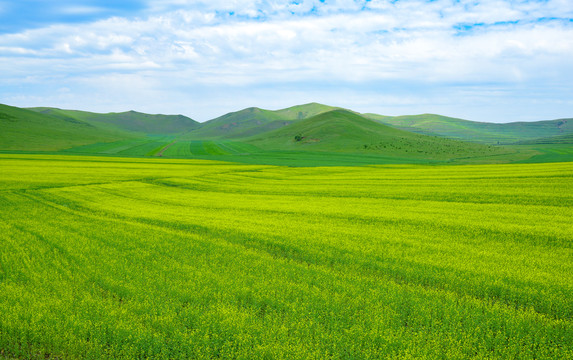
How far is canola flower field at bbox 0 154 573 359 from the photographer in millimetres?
8789

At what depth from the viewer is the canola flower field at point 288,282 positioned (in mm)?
8789

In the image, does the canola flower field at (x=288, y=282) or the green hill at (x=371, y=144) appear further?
the green hill at (x=371, y=144)

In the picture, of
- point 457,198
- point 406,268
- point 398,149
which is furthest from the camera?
point 398,149

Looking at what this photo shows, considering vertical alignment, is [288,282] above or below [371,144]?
below

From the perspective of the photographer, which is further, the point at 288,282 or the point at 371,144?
the point at 371,144

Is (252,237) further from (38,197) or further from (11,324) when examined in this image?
(38,197)

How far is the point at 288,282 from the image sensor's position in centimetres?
1197

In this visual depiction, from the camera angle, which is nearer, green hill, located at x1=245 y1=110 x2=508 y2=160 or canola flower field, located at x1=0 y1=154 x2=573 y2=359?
canola flower field, located at x1=0 y1=154 x2=573 y2=359

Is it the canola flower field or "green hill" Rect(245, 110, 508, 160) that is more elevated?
"green hill" Rect(245, 110, 508, 160)

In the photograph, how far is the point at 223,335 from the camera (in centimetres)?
906

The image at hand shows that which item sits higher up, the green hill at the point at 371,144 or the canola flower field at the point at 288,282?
the green hill at the point at 371,144

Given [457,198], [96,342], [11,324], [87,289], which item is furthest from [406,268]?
[457,198]

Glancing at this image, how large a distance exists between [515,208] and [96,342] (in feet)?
80.1

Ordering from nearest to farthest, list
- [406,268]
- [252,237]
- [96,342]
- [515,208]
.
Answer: [96,342] < [406,268] < [252,237] < [515,208]
